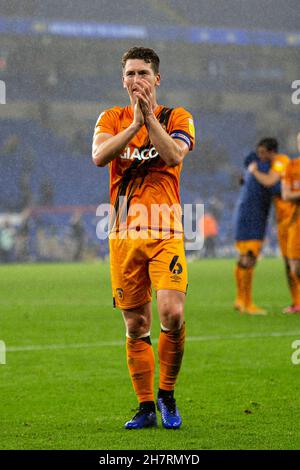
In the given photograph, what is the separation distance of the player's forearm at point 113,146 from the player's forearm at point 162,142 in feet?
0.25

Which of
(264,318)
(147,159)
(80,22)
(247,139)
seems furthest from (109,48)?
(147,159)

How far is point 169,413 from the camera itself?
5.04 meters

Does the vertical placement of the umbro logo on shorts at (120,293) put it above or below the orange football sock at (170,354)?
above

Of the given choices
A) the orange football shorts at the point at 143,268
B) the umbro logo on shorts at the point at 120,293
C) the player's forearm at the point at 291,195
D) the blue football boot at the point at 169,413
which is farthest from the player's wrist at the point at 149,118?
the player's forearm at the point at 291,195

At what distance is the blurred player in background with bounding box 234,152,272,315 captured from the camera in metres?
11.7

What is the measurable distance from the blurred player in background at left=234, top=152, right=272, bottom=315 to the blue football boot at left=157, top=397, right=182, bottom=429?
254 inches

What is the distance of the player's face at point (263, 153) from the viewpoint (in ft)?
37.8

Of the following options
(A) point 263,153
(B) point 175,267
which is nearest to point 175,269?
(B) point 175,267

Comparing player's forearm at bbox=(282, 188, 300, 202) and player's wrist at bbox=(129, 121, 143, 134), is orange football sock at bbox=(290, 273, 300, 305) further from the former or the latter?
player's wrist at bbox=(129, 121, 143, 134)

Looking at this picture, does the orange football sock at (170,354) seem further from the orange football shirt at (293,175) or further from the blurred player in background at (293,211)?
the orange football shirt at (293,175)

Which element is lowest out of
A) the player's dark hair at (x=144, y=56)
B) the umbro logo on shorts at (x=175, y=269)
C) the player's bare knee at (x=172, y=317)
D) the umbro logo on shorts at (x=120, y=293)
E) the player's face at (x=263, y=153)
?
the player's bare knee at (x=172, y=317)

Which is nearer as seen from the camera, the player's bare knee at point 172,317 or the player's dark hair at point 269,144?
the player's bare knee at point 172,317

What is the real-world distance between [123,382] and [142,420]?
1.60m

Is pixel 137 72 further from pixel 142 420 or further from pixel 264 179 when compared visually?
pixel 264 179
